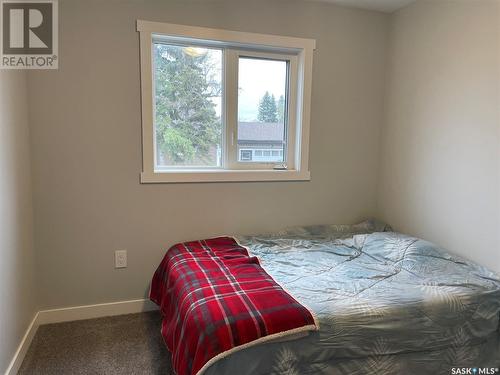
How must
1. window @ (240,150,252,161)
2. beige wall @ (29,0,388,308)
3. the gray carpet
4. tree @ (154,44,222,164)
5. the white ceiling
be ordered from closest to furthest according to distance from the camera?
the gray carpet < beige wall @ (29,0,388,308) < tree @ (154,44,222,164) < the white ceiling < window @ (240,150,252,161)

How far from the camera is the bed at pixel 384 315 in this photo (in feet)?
4.72

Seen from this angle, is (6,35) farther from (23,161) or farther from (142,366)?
(142,366)

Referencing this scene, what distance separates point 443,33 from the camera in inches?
91.0

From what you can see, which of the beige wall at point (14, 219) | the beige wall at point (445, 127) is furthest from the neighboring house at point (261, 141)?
the beige wall at point (14, 219)

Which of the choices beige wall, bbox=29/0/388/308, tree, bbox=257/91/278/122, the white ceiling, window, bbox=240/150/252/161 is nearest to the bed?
beige wall, bbox=29/0/388/308

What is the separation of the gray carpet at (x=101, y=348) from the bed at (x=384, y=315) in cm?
80

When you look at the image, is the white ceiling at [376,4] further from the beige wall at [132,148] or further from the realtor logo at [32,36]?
the realtor logo at [32,36]

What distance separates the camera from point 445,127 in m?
2.32

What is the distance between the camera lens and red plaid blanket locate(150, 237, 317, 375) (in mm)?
1373

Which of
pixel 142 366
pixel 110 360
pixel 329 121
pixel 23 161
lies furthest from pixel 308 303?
pixel 23 161

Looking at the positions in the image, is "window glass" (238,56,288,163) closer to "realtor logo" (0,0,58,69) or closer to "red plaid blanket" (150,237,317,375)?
"red plaid blanket" (150,237,317,375)

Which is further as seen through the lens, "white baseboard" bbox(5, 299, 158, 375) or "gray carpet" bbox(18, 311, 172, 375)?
"white baseboard" bbox(5, 299, 158, 375)

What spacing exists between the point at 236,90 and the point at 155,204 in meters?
1.03

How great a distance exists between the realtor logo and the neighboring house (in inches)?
52.6
